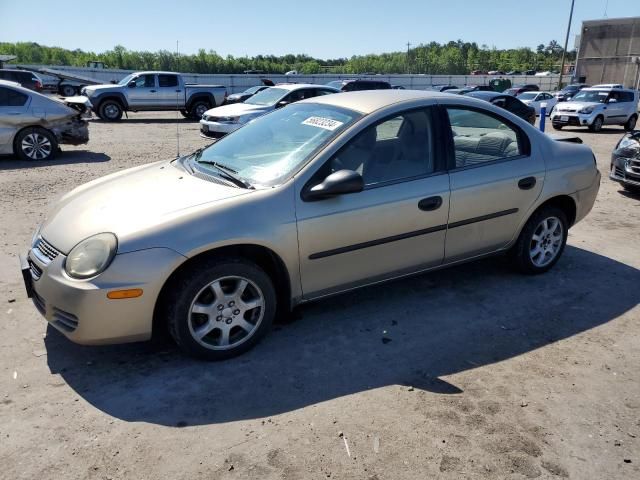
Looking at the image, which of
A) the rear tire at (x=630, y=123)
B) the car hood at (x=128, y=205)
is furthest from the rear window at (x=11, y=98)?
the rear tire at (x=630, y=123)

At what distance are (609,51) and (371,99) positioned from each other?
6160 cm

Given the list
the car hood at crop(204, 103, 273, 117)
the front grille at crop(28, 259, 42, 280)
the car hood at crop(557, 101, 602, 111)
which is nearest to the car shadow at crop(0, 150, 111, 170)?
the car hood at crop(204, 103, 273, 117)

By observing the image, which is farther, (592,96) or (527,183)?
(592,96)

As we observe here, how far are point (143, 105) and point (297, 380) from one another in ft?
63.8

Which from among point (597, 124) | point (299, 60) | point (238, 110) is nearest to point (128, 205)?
point (238, 110)

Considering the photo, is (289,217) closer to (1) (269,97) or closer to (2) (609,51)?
(1) (269,97)

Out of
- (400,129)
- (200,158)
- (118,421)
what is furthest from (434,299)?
(118,421)

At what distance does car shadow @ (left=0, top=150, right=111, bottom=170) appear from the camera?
9.94 metres

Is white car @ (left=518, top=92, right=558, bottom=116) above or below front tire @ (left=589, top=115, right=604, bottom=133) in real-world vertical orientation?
above

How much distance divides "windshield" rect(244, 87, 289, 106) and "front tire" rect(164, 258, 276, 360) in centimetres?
1176

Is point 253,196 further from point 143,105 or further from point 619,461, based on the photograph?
point 143,105

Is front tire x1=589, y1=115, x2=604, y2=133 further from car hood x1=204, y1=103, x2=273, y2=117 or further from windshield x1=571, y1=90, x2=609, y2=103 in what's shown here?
car hood x1=204, y1=103, x2=273, y2=117

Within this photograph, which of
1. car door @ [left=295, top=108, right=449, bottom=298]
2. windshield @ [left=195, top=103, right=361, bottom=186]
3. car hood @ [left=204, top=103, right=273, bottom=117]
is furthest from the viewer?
car hood @ [left=204, top=103, right=273, bottom=117]

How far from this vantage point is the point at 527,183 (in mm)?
4473
